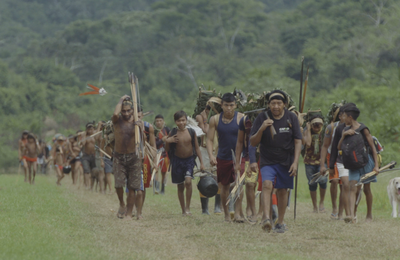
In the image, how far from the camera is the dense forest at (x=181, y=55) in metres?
53.0

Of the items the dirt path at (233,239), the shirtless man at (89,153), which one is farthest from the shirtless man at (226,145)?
the shirtless man at (89,153)

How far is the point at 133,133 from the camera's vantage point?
12328mm

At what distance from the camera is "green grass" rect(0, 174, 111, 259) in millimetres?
8023

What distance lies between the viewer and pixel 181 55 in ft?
281

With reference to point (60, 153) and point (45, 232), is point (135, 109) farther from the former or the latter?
point (60, 153)

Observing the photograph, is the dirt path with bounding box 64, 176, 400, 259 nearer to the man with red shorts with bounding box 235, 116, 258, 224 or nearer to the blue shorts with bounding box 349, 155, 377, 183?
the man with red shorts with bounding box 235, 116, 258, 224

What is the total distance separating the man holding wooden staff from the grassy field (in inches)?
23.8

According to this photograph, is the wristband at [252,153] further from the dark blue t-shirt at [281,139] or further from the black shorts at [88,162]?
the black shorts at [88,162]

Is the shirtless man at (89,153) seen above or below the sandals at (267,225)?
above

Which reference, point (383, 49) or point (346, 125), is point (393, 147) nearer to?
point (346, 125)

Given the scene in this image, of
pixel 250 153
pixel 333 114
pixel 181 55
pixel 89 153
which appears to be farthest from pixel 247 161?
pixel 181 55

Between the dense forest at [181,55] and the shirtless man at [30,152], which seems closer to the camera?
the shirtless man at [30,152]

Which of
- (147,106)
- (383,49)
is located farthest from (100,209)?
(147,106)

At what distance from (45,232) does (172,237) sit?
1.63 meters
